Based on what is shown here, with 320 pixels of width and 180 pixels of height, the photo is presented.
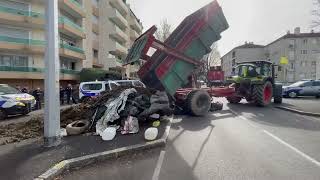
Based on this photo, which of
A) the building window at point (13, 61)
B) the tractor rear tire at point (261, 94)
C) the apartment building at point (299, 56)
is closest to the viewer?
the tractor rear tire at point (261, 94)

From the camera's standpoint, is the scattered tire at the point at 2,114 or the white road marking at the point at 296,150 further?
the scattered tire at the point at 2,114

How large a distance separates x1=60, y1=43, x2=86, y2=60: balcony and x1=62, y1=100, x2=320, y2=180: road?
23.9 meters

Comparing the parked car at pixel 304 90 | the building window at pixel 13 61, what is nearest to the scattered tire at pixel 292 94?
the parked car at pixel 304 90

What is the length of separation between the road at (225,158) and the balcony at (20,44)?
2315 cm

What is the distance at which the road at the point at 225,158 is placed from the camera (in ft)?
16.9

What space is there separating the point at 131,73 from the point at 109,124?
54201 millimetres

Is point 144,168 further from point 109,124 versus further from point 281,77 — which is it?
point 281,77

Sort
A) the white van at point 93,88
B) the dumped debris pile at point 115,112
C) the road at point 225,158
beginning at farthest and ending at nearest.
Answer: the white van at point 93,88
the dumped debris pile at point 115,112
the road at point 225,158

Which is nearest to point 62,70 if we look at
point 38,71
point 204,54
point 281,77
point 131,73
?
point 38,71

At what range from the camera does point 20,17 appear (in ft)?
90.4

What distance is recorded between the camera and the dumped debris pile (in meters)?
8.72

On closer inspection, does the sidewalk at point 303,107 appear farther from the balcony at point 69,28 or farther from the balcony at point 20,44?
the balcony at point 20,44

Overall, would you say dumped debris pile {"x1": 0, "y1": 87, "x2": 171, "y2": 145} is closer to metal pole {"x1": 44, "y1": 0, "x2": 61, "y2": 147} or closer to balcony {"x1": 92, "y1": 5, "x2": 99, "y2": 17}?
metal pole {"x1": 44, "y1": 0, "x2": 61, "y2": 147}

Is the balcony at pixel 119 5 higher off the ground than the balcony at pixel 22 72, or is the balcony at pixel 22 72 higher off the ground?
the balcony at pixel 119 5
